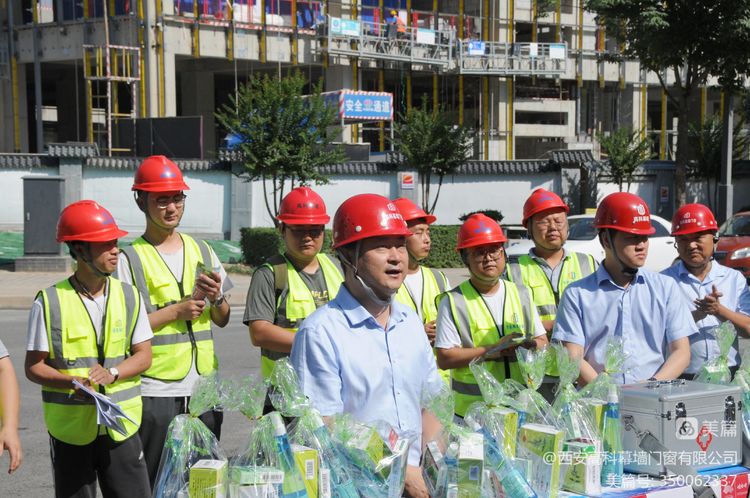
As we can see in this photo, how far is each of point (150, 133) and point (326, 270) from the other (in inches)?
973

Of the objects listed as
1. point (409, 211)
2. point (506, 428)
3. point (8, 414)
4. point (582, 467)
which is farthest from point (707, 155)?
point (8, 414)

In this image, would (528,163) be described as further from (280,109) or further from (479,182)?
(280,109)

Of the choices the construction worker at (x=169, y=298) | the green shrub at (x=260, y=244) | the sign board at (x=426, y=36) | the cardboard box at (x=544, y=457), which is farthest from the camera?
the sign board at (x=426, y=36)

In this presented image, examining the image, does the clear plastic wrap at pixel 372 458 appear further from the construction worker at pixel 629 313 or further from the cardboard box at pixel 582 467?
the construction worker at pixel 629 313

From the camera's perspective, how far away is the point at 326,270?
17.1ft

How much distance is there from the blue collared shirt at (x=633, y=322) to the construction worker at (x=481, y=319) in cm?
35

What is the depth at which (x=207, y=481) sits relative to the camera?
10.1 feet

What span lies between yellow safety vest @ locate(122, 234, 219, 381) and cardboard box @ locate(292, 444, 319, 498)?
1.89 meters

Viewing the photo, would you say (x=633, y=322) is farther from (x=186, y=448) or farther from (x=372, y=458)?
(x=186, y=448)

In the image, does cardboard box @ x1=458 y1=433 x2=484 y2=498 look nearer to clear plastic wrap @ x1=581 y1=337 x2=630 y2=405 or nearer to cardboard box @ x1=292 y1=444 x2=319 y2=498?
cardboard box @ x1=292 y1=444 x2=319 y2=498

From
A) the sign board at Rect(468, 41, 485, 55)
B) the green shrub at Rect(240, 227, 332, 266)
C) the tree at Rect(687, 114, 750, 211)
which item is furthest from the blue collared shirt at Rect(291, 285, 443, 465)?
the sign board at Rect(468, 41, 485, 55)

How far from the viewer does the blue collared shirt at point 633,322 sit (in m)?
4.61

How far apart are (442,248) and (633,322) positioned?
18.8 m

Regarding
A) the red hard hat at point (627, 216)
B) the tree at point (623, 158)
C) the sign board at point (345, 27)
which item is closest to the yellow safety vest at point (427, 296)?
the red hard hat at point (627, 216)
